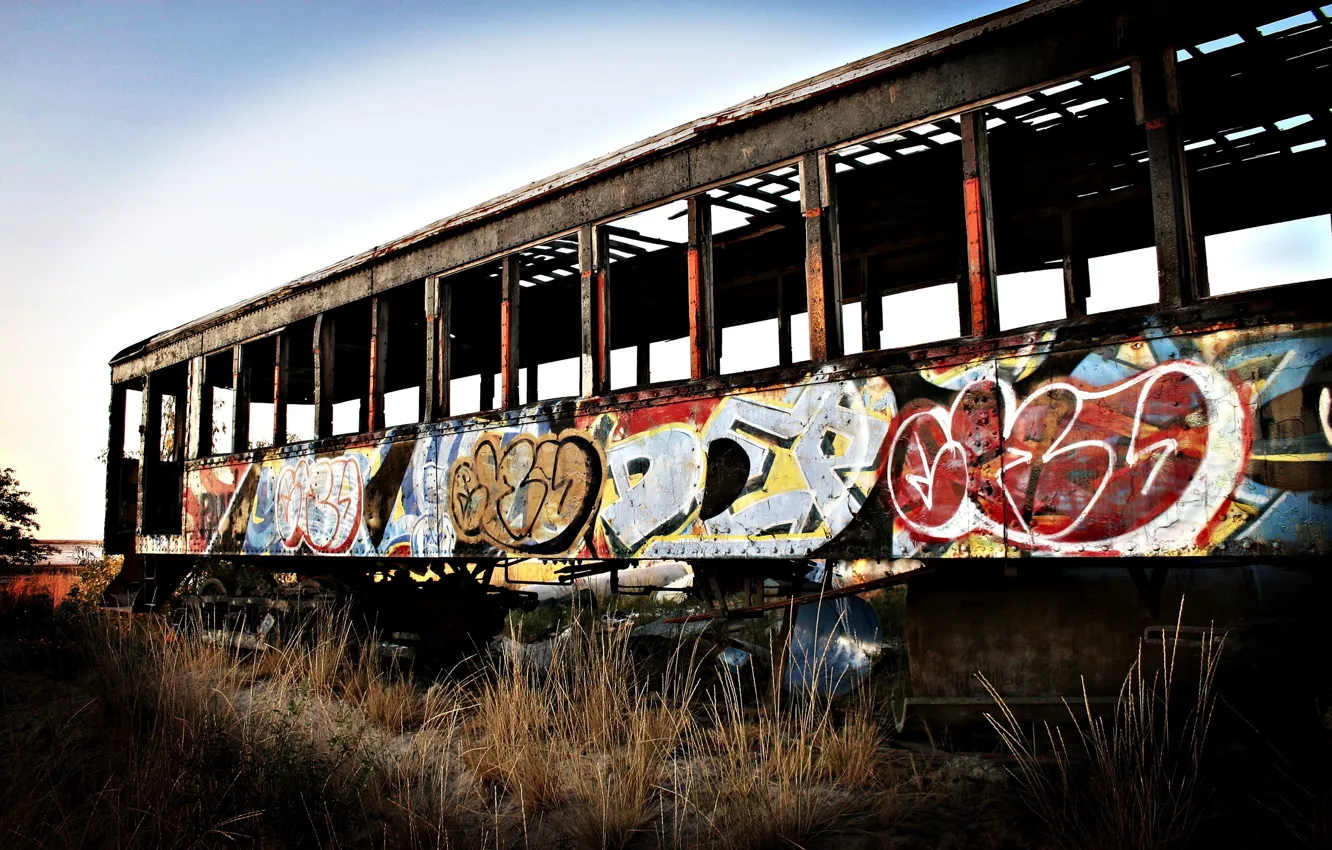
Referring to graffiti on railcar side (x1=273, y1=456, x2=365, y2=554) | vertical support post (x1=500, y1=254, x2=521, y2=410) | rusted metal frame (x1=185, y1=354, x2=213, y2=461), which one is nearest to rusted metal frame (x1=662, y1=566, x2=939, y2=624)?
vertical support post (x1=500, y1=254, x2=521, y2=410)

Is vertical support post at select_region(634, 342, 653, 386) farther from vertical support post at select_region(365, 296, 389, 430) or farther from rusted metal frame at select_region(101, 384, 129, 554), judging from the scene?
rusted metal frame at select_region(101, 384, 129, 554)

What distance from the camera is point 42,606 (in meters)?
12.5

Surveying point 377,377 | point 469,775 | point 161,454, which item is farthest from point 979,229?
point 161,454

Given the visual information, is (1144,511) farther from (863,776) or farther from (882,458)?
(863,776)

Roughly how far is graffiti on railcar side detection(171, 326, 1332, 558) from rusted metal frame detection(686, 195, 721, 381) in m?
0.33

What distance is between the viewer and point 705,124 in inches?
241

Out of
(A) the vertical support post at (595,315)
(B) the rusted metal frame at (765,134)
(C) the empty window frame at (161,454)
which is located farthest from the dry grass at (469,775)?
(C) the empty window frame at (161,454)

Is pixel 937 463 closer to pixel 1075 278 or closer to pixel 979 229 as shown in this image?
pixel 979 229

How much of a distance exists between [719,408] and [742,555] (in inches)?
37.2

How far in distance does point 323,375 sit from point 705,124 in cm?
517

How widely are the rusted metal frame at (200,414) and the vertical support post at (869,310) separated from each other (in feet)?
25.2

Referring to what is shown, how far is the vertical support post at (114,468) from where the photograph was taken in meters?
12.3

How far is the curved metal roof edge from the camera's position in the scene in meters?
4.86

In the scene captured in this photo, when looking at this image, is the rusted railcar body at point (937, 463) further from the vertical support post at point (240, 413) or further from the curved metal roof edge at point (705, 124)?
the vertical support post at point (240, 413)
